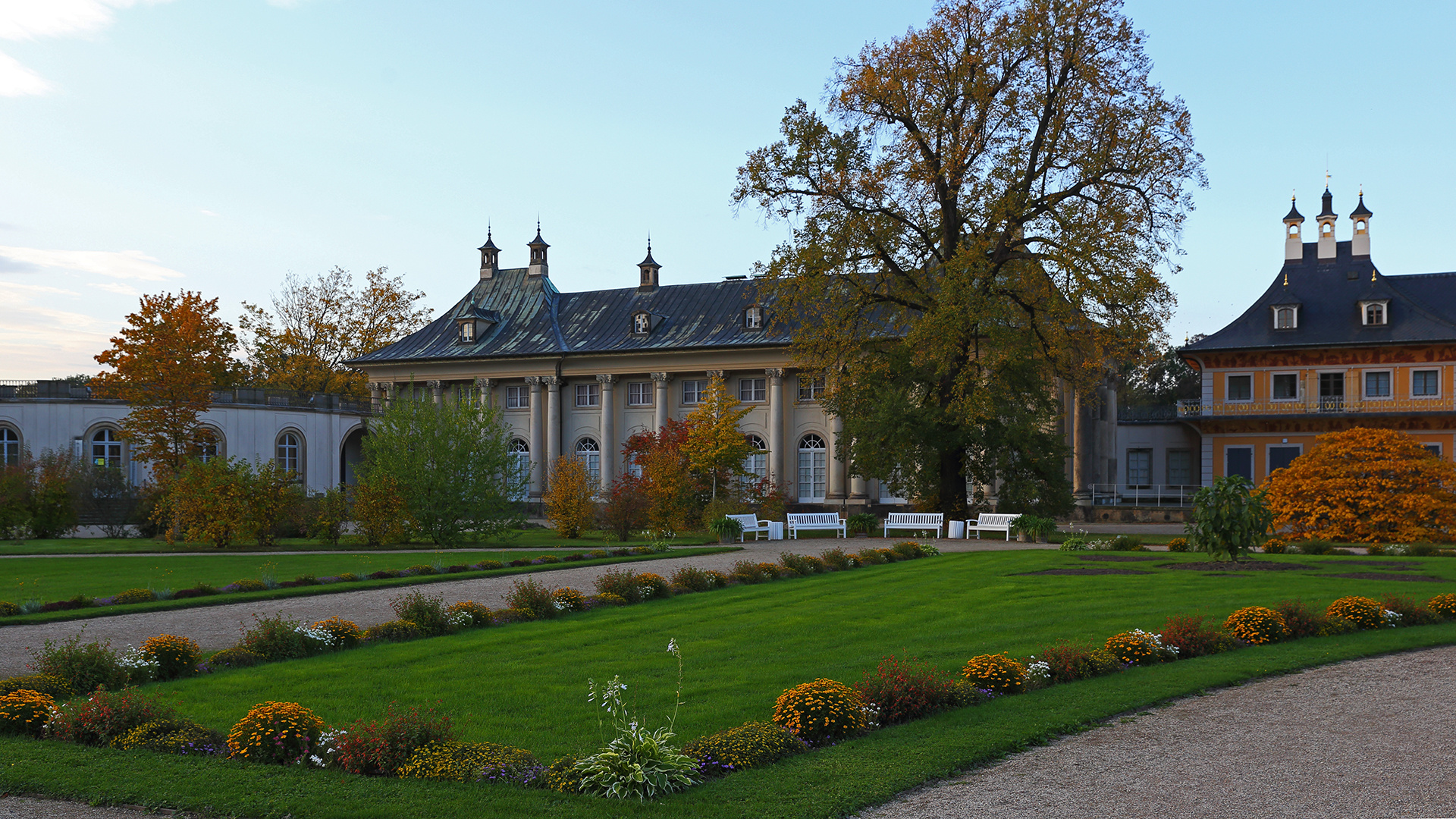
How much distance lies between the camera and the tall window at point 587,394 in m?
50.5

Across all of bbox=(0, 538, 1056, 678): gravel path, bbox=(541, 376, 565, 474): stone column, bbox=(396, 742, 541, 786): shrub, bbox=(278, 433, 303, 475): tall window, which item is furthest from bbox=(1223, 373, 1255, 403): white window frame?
bbox=(396, 742, 541, 786): shrub

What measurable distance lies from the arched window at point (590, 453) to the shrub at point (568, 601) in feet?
119

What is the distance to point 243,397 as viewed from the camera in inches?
1759

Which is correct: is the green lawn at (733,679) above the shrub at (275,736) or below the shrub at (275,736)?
below

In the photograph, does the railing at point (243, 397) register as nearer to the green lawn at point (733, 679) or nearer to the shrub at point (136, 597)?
the shrub at point (136, 597)

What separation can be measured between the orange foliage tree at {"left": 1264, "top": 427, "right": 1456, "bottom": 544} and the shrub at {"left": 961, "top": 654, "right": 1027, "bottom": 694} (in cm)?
1889

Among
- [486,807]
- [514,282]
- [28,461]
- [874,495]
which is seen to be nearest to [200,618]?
[486,807]

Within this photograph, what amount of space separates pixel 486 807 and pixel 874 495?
3936cm

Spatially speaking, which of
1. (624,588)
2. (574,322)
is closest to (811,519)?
(624,588)

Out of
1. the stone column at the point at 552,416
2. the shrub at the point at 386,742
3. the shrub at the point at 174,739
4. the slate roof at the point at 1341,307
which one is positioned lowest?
the shrub at the point at 174,739

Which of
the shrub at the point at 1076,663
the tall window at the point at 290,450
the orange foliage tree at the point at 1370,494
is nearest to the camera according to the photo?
the shrub at the point at 1076,663

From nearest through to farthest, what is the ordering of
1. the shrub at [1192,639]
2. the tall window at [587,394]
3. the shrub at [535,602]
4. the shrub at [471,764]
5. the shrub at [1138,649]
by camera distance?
1. the shrub at [471,764]
2. the shrub at [1138,649]
3. the shrub at [1192,639]
4. the shrub at [535,602]
5. the tall window at [587,394]

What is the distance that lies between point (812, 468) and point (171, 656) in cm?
3783

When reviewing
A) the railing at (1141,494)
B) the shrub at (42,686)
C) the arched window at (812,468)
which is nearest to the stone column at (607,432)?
the arched window at (812,468)
